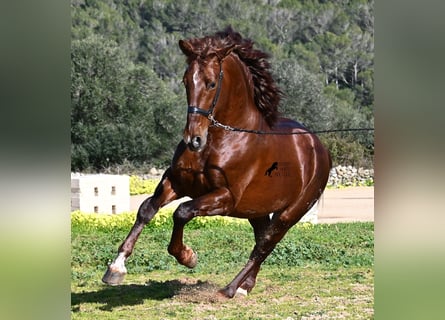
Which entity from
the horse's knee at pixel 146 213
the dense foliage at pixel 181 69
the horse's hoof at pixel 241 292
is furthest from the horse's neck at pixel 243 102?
the dense foliage at pixel 181 69

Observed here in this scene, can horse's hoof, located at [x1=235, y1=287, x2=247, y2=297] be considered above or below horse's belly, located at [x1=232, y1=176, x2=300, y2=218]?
below

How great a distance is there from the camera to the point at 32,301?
452cm

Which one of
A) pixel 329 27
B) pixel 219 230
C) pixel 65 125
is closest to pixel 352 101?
pixel 329 27

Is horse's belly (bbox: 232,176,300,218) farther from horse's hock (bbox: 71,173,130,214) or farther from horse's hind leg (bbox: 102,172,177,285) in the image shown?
horse's hock (bbox: 71,173,130,214)

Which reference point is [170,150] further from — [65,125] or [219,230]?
[65,125]

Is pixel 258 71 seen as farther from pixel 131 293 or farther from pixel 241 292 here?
pixel 131 293

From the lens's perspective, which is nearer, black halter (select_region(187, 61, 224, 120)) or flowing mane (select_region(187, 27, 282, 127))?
black halter (select_region(187, 61, 224, 120))

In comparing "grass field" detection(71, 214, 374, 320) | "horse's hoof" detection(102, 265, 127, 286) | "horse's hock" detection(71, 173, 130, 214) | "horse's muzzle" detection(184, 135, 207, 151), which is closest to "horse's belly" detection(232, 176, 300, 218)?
"horse's muzzle" detection(184, 135, 207, 151)

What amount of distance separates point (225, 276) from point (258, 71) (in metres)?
1.87

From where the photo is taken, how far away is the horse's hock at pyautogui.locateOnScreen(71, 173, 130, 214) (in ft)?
26.8

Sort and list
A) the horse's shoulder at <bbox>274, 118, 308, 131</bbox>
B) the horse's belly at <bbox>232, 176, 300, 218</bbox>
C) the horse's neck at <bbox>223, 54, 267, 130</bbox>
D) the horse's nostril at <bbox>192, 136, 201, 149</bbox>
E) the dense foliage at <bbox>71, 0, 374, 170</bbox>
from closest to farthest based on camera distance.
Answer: the horse's nostril at <bbox>192, 136, 201, 149</bbox> → the horse's neck at <bbox>223, 54, 267, 130</bbox> → the horse's belly at <bbox>232, 176, 300, 218</bbox> → the horse's shoulder at <bbox>274, 118, 308, 131</bbox> → the dense foliage at <bbox>71, 0, 374, 170</bbox>

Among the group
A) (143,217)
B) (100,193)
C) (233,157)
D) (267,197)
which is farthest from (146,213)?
(100,193)

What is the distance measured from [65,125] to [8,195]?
503 mm

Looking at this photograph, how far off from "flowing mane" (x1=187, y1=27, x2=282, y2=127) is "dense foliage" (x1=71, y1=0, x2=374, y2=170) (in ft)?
4.89
